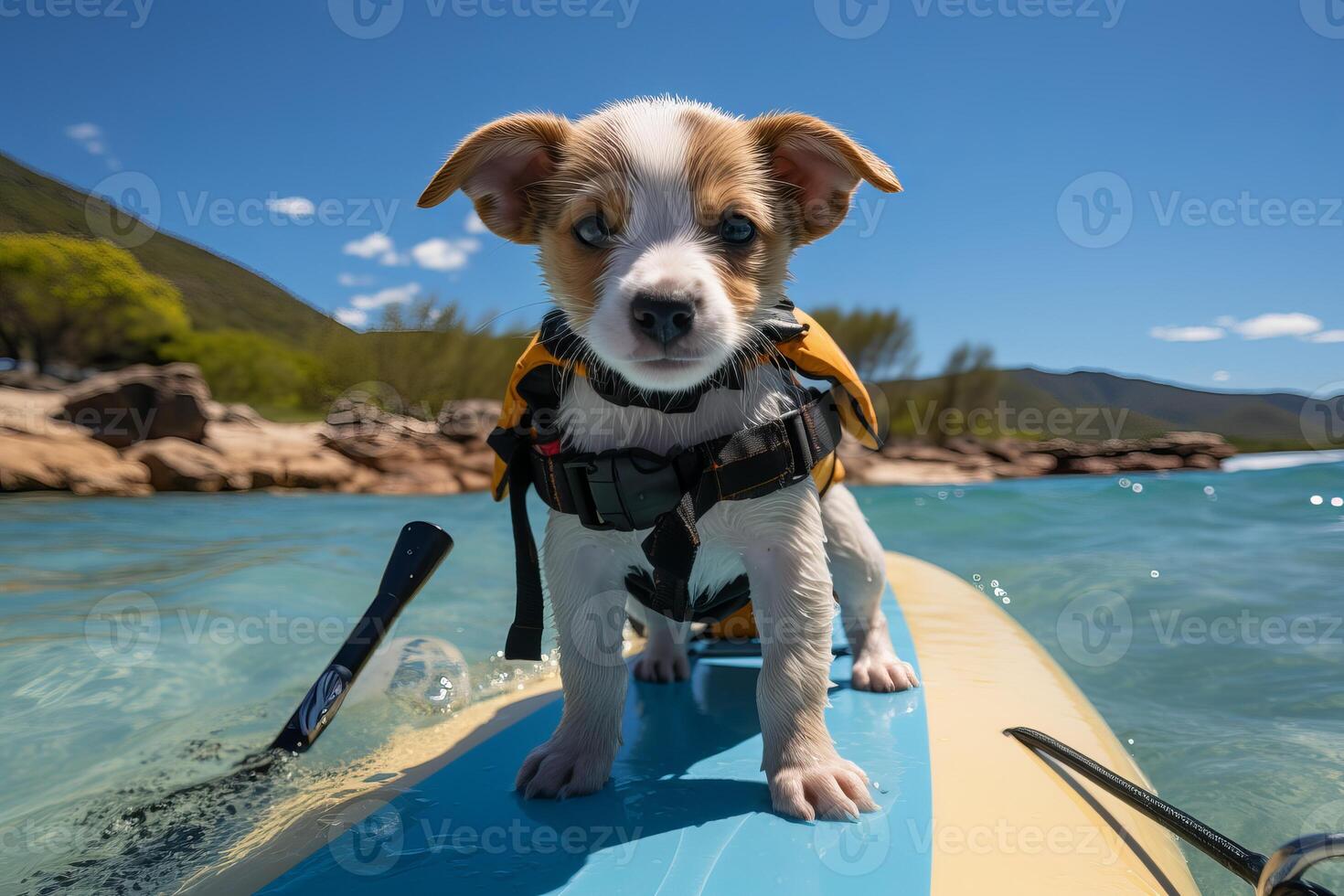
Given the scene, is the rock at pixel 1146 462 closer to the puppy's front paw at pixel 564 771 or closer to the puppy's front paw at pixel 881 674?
the puppy's front paw at pixel 881 674

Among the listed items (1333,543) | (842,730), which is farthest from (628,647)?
(1333,543)

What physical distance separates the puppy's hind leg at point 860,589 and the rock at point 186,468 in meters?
16.0

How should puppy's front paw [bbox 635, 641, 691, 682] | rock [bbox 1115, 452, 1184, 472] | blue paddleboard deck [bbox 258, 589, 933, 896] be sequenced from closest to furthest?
blue paddleboard deck [bbox 258, 589, 933, 896] < puppy's front paw [bbox 635, 641, 691, 682] < rock [bbox 1115, 452, 1184, 472]

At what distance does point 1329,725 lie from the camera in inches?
130

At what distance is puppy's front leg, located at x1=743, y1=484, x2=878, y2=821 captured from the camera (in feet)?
4.73

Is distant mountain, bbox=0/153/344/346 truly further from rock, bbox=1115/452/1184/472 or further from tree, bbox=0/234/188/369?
rock, bbox=1115/452/1184/472

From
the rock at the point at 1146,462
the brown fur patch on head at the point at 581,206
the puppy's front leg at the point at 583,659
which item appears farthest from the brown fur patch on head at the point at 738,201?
the rock at the point at 1146,462

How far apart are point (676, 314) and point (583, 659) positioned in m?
0.76

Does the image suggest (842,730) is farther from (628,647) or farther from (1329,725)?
(1329,725)

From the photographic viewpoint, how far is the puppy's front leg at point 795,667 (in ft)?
4.73

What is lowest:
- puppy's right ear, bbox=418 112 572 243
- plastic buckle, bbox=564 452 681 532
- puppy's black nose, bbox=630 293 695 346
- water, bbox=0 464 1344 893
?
water, bbox=0 464 1344 893

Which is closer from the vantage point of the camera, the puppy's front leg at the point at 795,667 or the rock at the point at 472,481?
the puppy's front leg at the point at 795,667

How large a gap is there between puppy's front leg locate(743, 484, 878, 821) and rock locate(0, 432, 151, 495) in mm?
15320

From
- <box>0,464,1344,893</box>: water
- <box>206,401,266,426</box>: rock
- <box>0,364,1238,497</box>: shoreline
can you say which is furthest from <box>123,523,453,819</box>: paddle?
<box>206,401,266,426</box>: rock
